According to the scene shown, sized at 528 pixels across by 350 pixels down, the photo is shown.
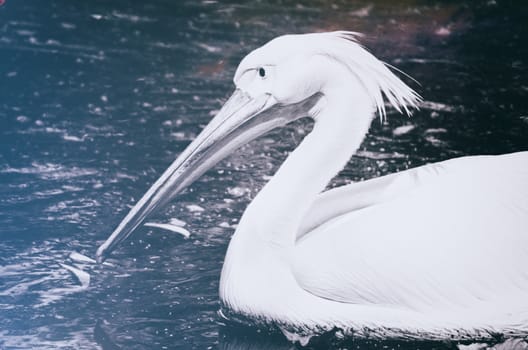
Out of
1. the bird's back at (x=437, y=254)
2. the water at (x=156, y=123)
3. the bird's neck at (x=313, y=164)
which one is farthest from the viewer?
the water at (x=156, y=123)

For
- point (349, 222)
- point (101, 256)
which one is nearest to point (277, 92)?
point (349, 222)

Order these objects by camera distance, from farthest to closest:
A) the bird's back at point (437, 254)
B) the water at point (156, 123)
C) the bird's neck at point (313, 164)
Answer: the water at point (156, 123) → the bird's neck at point (313, 164) → the bird's back at point (437, 254)

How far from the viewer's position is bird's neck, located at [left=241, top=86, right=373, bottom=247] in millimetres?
1874

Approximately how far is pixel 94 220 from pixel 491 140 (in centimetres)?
137

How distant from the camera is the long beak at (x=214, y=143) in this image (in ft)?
6.43

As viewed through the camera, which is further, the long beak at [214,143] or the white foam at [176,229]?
the white foam at [176,229]

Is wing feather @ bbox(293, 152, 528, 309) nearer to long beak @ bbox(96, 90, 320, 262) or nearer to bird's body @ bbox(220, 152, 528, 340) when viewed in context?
bird's body @ bbox(220, 152, 528, 340)

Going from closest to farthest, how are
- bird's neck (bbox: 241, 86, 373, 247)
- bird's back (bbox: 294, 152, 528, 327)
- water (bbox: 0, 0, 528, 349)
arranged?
1. bird's back (bbox: 294, 152, 528, 327)
2. bird's neck (bbox: 241, 86, 373, 247)
3. water (bbox: 0, 0, 528, 349)

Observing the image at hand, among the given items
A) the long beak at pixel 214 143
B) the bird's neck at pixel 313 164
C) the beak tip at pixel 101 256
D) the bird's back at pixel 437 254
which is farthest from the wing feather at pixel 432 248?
the beak tip at pixel 101 256

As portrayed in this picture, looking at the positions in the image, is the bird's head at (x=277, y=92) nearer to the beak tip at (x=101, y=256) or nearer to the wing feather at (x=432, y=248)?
the beak tip at (x=101, y=256)

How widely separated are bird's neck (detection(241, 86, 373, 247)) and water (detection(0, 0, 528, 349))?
0.15 meters

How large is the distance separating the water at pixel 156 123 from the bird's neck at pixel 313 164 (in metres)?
0.15

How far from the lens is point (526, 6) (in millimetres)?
2115

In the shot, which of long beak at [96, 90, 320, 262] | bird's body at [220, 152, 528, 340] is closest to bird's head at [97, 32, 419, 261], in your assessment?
long beak at [96, 90, 320, 262]
